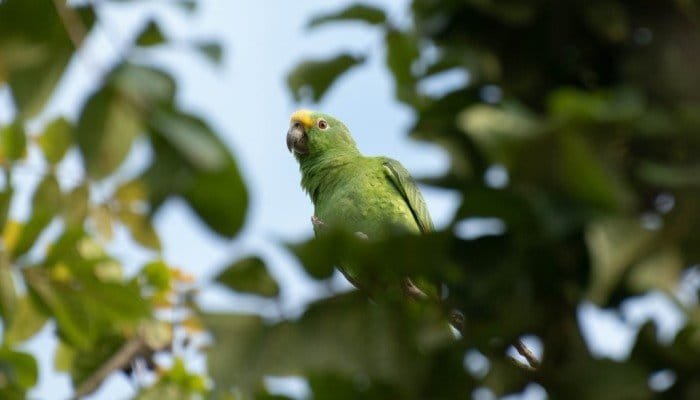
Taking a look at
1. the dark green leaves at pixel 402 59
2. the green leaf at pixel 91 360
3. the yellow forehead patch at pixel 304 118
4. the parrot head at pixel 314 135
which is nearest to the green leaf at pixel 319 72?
the dark green leaves at pixel 402 59

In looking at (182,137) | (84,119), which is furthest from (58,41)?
(182,137)

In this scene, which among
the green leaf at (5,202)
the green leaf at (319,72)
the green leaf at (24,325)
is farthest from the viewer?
the green leaf at (24,325)

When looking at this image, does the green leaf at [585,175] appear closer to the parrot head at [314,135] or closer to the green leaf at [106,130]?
the green leaf at [106,130]

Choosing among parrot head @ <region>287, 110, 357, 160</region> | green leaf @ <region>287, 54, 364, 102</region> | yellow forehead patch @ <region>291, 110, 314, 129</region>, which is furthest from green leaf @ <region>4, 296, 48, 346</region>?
yellow forehead patch @ <region>291, 110, 314, 129</region>

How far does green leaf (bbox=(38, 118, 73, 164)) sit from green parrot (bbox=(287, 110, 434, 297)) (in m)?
1.86

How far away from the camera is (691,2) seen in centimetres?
116

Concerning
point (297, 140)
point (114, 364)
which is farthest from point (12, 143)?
point (297, 140)

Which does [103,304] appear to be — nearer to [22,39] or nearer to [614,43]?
[22,39]

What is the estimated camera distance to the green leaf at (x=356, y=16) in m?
1.40

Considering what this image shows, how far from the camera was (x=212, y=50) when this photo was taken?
1.12m

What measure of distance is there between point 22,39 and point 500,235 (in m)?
0.73

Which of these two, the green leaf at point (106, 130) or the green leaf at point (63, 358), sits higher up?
the green leaf at point (106, 130)

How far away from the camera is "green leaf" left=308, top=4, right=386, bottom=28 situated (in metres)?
1.40

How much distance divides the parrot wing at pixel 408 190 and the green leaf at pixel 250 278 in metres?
3.44
